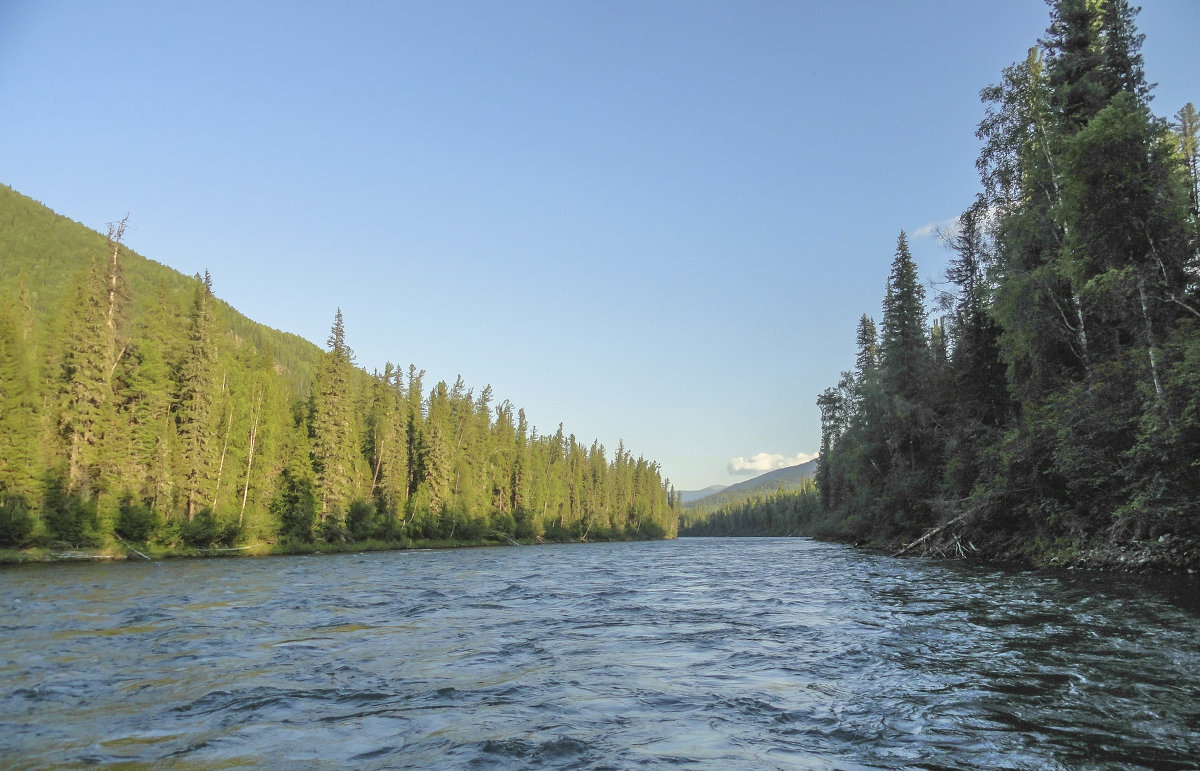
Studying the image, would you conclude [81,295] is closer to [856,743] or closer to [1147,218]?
[856,743]

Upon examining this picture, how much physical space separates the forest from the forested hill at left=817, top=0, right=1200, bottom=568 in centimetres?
7

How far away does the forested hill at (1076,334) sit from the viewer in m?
17.5

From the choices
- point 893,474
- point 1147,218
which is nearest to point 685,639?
point 1147,218

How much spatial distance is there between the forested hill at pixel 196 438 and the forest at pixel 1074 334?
150ft

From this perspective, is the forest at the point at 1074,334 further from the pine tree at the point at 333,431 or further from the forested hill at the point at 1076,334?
the pine tree at the point at 333,431

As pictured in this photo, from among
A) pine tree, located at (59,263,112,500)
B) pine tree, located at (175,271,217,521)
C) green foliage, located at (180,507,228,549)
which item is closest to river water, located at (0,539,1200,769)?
pine tree, located at (59,263,112,500)

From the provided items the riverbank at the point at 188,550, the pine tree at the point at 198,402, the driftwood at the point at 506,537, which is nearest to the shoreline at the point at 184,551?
the riverbank at the point at 188,550

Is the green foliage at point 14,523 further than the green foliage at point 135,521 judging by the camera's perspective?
No

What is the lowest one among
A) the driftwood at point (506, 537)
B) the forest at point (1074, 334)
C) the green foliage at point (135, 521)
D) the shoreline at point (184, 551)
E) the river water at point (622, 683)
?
the driftwood at point (506, 537)

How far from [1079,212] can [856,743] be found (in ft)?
69.9

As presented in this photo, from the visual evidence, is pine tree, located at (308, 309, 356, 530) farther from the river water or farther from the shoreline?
the river water

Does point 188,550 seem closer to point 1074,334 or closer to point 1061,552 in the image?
point 1061,552

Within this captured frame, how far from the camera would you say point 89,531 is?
121 ft

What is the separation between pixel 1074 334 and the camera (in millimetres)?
24203
